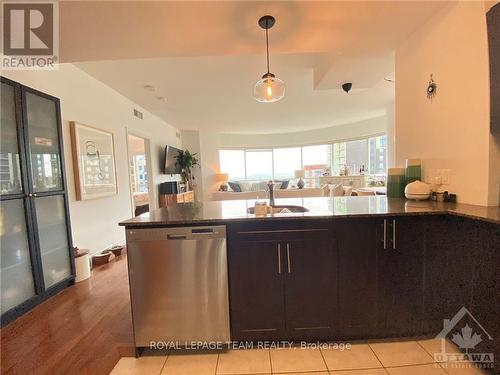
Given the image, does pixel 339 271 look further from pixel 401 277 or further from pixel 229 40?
A: pixel 229 40

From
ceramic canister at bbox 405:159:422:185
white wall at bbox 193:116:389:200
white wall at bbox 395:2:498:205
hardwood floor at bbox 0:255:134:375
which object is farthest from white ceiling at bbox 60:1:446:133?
white wall at bbox 193:116:389:200

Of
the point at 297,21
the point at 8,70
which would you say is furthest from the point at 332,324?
the point at 8,70

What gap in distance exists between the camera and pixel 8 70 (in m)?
2.25

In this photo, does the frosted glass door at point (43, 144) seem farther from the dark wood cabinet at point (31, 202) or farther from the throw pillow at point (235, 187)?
the throw pillow at point (235, 187)

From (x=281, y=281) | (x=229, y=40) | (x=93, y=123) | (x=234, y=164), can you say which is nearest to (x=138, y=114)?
(x=93, y=123)

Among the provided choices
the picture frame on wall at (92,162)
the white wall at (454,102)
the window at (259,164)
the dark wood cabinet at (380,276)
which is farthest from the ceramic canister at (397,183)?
the window at (259,164)

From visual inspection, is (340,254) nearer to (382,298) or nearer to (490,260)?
(382,298)

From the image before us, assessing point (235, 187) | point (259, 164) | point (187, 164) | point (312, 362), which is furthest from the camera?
point (259, 164)

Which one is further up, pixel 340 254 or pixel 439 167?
pixel 439 167

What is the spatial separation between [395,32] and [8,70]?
346 cm

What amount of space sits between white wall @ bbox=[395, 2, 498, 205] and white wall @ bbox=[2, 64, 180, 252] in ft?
11.9

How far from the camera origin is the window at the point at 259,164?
31.1ft

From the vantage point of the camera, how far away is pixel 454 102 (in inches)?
71.6

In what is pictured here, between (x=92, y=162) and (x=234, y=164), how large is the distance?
6.28m
